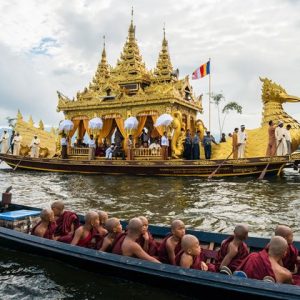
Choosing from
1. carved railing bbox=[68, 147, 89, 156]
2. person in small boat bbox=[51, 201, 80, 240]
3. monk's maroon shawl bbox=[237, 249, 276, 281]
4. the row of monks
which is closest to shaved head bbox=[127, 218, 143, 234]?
the row of monks

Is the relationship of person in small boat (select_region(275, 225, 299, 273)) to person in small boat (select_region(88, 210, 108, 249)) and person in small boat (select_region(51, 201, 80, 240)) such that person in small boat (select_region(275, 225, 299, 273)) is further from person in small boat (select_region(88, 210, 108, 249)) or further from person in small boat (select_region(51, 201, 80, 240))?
person in small boat (select_region(51, 201, 80, 240))

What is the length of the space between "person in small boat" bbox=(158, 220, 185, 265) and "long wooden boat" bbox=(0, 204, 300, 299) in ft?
1.54

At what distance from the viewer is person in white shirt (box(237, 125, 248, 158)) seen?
19.5m

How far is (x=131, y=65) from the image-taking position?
1052 inches

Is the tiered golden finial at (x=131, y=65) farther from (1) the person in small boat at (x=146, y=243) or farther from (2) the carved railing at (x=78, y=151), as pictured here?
(1) the person in small boat at (x=146, y=243)

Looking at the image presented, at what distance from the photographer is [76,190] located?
15180 mm

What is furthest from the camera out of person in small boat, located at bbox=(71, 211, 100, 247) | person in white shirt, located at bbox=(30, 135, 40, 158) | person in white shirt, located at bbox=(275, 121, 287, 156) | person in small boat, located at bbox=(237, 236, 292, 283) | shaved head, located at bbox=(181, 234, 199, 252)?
person in white shirt, located at bbox=(30, 135, 40, 158)

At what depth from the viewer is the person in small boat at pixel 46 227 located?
6.48 meters

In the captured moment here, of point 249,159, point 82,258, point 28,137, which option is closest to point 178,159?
point 249,159

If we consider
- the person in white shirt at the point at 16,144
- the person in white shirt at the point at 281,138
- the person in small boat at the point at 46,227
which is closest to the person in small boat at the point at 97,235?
the person in small boat at the point at 46,227

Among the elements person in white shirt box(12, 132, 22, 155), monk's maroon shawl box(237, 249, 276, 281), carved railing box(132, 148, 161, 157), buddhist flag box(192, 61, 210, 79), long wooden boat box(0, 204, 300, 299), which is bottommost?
long wooden boat box(0, 204, 300, 299)

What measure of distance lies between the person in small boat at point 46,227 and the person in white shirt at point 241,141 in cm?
1449

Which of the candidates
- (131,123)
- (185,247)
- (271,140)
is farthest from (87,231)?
(131,123)

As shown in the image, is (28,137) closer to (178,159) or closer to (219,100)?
(178,159)
